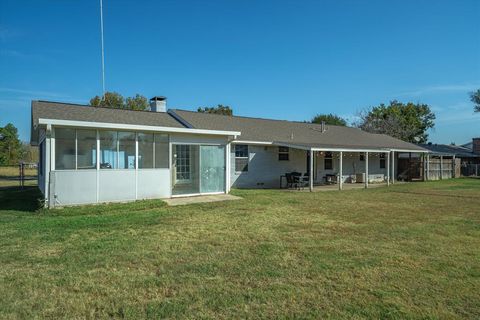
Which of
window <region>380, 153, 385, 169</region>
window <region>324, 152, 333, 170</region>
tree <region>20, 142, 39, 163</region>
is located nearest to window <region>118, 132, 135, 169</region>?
window <region>324, 152, 333, 170</region>

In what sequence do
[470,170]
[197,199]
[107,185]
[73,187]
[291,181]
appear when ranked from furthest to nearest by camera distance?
[470,170] < [291,181] < [197,199] < [107,185] < [73,187]

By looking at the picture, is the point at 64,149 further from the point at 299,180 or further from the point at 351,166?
the point at 351,166

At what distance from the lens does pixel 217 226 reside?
321 inches

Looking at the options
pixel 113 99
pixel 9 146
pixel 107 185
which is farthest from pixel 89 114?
pixel 9 146

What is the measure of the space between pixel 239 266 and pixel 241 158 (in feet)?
44.2

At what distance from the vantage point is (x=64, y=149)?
10797 mm

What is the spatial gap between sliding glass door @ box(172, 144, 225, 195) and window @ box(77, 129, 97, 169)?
317cm

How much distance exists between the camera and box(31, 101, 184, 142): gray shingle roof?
40.1 feet

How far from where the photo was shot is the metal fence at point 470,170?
3334 cm

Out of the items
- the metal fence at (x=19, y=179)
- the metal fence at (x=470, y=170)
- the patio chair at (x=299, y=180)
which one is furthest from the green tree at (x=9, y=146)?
the metal fence at (x=470, y=170)

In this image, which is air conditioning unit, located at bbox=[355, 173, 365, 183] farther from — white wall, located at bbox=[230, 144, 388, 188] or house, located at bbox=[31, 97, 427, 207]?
house, located at bbox=[31, 97, 427, 207]

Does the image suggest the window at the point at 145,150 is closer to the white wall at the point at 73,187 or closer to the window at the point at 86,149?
the window at the point at 86,149

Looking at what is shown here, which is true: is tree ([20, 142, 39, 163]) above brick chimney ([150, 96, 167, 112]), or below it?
below

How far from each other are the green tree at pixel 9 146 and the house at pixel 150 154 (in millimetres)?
34695
